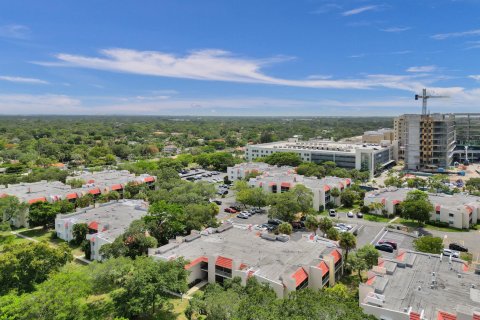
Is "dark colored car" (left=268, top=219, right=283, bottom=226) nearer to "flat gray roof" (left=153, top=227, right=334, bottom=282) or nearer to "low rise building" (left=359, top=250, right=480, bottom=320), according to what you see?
"flat gray roof" (left=153, top=227, right=334, bottom=282)

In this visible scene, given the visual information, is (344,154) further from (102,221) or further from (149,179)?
(102,221)

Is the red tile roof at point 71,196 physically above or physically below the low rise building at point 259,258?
above

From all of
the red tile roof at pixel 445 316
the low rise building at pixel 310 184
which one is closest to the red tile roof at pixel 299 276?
the red tile roof at pixel 445 316

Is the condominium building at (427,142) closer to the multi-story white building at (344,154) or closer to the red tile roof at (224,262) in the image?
the multi-story white building at (344,154)

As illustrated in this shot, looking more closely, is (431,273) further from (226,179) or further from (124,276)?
(226,179)

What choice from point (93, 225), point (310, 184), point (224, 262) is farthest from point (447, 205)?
point (93, 225)

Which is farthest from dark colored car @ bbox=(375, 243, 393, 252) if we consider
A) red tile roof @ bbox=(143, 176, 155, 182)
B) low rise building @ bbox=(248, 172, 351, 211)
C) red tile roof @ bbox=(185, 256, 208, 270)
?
red tile roof @ bbox=(143, 176, 155, 182)
